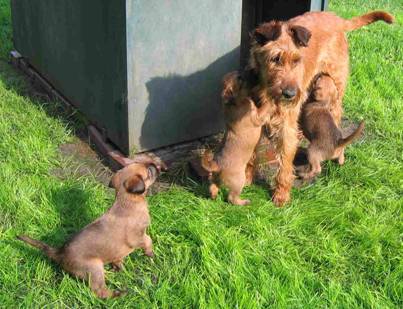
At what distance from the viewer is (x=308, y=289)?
355 centimetres

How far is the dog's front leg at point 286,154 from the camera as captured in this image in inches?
178

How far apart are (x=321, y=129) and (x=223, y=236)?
4.89 feet

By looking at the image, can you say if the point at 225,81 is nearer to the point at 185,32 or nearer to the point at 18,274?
the point at 185,32

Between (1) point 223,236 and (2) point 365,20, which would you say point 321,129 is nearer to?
(2) point 365,20

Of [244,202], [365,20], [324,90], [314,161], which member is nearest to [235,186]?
[244,202]

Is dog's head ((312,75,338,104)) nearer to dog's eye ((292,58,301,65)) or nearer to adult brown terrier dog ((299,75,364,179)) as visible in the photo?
adult brown terrier dog ((299,75,364,179))

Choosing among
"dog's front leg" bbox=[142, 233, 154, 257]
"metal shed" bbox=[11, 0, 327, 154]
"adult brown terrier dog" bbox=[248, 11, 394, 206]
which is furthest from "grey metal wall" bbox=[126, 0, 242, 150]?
"dog's front leg" bbox=[142, 233, 154, 257]

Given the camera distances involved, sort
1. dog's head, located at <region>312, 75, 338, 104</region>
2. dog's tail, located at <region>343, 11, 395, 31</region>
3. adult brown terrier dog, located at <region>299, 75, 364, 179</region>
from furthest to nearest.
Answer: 1. dog's tail, located at <region>343, 11, 395, 31</region>
2. dog's head, located at <region>312, 75, 338, 104</region>
3. adult brown terrier dog, located at <region>299, 75, 364, 179</region>

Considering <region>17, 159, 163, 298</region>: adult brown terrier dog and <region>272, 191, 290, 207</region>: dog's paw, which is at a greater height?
<region>17, 159, 163, 298</region>: adult brown terrier dog

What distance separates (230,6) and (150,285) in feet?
8.04

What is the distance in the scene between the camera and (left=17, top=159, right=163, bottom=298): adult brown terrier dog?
338 centimetres

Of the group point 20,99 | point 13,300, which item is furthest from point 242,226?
point 20,99

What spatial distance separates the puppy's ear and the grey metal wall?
4.28 feet

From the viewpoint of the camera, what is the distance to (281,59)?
413 cm
